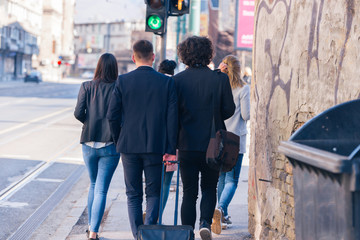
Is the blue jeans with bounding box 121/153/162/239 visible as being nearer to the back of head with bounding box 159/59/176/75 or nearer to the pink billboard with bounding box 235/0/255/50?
the back of head with bounding box 159/59/176/75

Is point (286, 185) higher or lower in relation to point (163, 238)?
higher

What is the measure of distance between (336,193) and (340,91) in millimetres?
1672

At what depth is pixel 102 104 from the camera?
5.46 meters

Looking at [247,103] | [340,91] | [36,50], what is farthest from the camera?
[36,50]

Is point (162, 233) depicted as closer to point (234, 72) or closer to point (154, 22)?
point (234, 72)

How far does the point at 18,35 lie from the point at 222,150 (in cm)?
7338

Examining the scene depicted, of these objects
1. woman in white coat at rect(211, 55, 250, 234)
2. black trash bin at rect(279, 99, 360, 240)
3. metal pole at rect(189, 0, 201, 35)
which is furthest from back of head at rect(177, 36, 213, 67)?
metal pole at rect(189, 0, 201, 35)

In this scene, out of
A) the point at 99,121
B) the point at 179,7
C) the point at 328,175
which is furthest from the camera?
the point at 179,7

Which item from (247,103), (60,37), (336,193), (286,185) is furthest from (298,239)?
(60,37)

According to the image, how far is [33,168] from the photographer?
418 inches

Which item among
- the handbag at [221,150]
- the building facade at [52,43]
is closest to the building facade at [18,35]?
the building facade at [52,43]

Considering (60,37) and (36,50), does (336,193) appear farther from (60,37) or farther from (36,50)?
(60,37)

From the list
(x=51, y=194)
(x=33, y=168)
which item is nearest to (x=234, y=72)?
(x=51, y=194)

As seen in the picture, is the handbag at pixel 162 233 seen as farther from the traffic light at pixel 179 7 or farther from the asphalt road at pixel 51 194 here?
the traffic light at pixel 179 7
